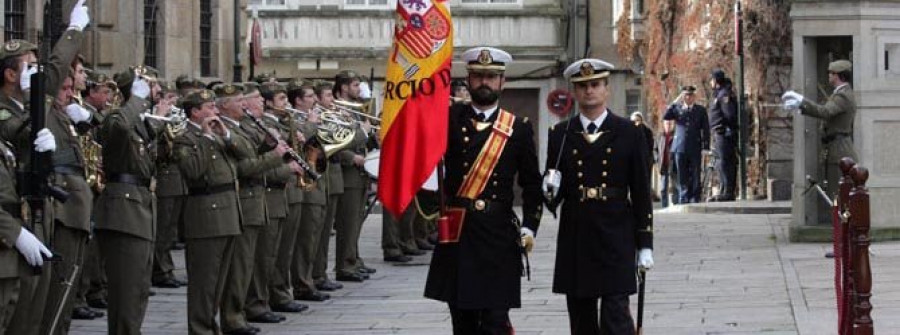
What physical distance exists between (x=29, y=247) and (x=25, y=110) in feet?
Answer: 3.75

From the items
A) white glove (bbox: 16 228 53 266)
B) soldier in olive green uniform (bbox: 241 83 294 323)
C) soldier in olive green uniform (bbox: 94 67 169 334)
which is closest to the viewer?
white glove (bbox: 16 228 53 266)

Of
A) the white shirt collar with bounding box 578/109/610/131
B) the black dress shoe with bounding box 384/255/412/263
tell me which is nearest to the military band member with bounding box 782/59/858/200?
the black dress shoe with bounding box 384/255/412/263

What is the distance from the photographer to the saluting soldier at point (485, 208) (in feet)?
37.8

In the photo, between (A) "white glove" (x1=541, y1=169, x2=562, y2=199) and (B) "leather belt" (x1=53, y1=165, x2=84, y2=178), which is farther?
(B) "leather belt" (x1=53, y1=165, x2=84, y2=178)

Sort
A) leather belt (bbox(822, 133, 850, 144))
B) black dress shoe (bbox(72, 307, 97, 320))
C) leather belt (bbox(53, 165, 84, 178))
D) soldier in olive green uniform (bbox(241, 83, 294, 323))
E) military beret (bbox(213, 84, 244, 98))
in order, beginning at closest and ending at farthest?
1. leather belt (bbox(53, 165, 84, 178))
2. military beret (bbox(213, 84, 244, 98))
3. soldier in olive green uniform (bbox(241, 83, 294, 323))
4. black dress shoe (bbox(72, 307, 97, 320))
5. leather belt (bbox(822, 133, 850, 144))

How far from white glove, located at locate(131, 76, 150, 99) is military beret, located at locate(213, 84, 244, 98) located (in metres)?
1.37

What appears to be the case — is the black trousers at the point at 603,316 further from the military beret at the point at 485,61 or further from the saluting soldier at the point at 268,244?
the saluting soldier at the point at 268,244

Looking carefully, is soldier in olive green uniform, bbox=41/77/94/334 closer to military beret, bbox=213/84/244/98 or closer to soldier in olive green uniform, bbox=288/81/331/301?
military beret, bbox=213/84/244/98

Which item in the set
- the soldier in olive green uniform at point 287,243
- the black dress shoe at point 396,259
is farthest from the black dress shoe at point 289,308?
the black dress shoe at point 396,259

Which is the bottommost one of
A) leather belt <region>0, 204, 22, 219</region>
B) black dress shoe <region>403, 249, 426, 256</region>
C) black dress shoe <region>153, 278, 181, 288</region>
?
black dress shoe <region>153, 278, 181, 288</region>

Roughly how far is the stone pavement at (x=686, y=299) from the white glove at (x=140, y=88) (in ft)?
8.06

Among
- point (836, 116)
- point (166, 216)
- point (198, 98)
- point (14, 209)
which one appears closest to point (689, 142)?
point (836, 116)

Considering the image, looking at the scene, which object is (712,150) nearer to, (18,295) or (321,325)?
(321,325)

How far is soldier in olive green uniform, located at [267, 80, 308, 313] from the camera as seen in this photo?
16484 mm
